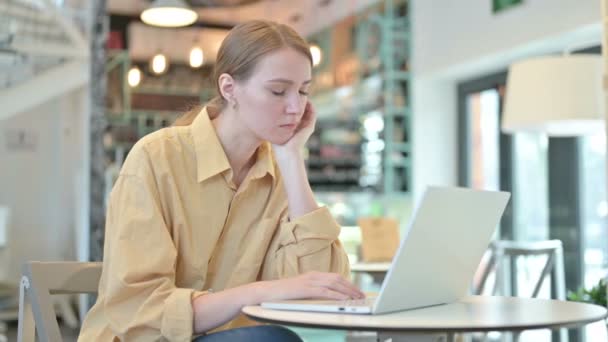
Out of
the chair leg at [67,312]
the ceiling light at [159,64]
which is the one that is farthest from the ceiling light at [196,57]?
the chair leg at [67,312]

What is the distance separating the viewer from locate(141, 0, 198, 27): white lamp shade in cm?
545

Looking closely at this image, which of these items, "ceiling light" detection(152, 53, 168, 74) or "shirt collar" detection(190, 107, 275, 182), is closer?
"shirt collar" detection(190, 107, 275, 182)

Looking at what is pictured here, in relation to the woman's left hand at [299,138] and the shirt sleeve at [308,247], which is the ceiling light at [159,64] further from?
the shirt sleeve at [308,247]

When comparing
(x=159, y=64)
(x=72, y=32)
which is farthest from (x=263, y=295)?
(x=72, y=32)

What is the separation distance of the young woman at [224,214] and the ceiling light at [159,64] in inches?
157

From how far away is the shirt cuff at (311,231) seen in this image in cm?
180

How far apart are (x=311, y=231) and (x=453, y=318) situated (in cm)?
55

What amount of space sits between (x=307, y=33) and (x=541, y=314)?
6.32 metres

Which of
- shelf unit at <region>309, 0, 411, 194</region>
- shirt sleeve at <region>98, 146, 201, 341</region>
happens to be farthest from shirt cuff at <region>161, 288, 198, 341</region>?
shelf unit at <region>309, 0, 411, 194</region>

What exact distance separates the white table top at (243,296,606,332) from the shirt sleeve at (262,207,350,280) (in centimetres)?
35

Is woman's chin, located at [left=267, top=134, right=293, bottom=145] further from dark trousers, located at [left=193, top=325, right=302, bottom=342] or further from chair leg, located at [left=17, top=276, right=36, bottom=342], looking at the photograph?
chair leg, located at [left=17, top=276, right=36, bottom=342]

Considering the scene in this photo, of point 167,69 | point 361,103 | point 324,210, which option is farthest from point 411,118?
point 324,210

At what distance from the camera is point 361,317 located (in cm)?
129

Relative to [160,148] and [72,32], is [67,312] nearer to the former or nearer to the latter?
[72,32]
